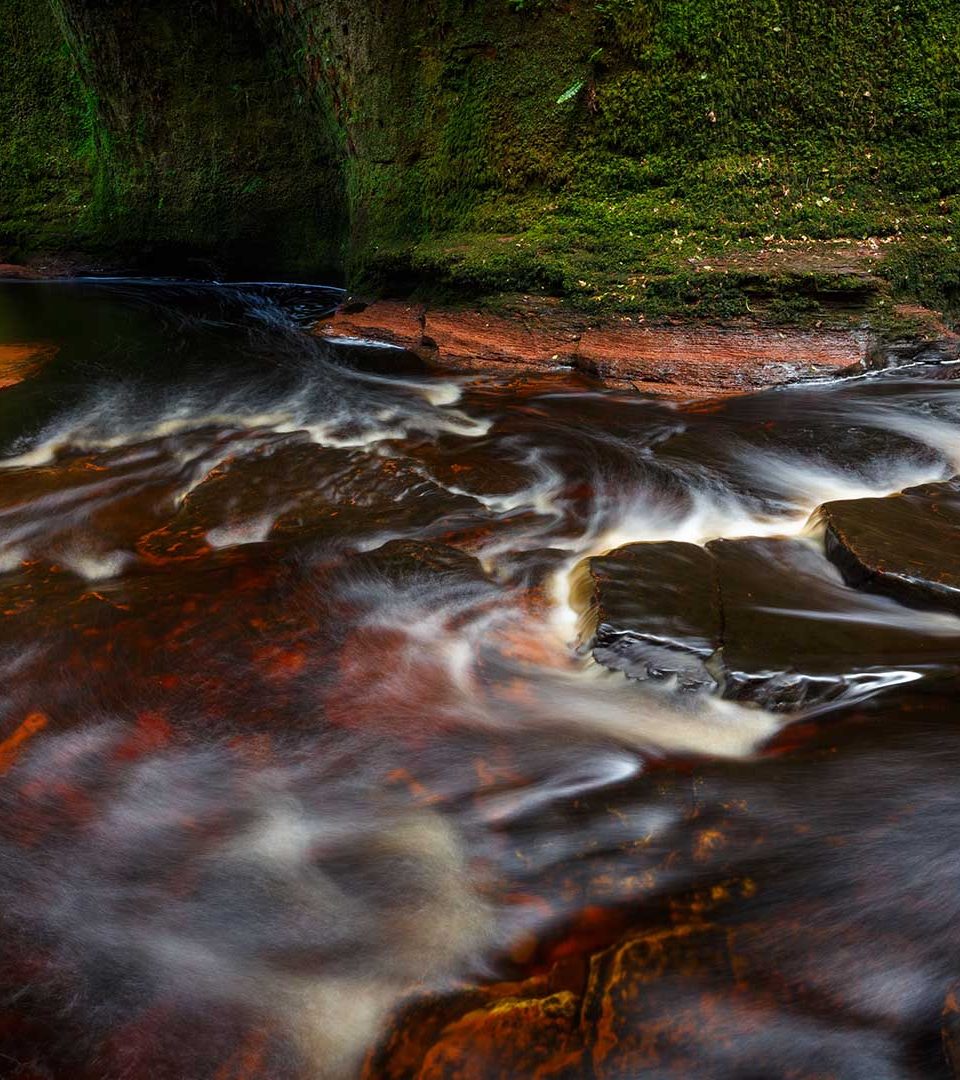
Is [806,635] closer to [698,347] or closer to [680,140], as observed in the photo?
[698,347]

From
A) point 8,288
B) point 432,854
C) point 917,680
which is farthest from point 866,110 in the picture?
point 8,288

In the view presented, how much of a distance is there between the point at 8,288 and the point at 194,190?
2637mm

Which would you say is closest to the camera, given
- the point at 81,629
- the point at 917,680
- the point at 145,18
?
the point at 917,680

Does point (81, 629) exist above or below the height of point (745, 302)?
below

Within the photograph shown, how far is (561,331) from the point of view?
5.73 metres

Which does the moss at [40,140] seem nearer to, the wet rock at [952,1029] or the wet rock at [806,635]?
the wet rock at [806,635]

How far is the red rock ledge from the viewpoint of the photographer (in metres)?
5.14

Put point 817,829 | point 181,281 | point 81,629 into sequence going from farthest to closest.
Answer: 1. point 181,281
2. point 81,629
3. point 817,829

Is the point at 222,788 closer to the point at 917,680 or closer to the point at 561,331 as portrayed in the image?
the point at 917,680

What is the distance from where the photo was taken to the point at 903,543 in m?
2.93

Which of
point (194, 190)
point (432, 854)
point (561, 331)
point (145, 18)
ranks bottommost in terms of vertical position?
point (432, 854)

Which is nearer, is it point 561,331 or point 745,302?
point 745,302

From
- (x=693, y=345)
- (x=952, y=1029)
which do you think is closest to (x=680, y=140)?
→ (x=693, y=345)

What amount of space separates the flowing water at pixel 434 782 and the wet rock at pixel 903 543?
82 mm
